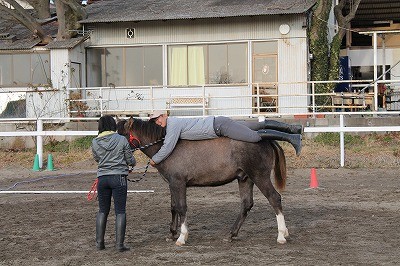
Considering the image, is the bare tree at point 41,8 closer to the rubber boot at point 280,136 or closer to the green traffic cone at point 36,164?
the green traffic cone at point 36,164

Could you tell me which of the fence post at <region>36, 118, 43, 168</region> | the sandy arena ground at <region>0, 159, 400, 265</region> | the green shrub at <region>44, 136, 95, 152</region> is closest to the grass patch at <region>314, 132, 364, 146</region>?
the sandy arena ground at <region>0, 159, 400, 265</region>

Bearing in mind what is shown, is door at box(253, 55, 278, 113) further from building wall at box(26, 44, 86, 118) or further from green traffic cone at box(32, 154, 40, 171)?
green traffic cone at box(32, 154, 40, 171)

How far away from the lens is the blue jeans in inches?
359

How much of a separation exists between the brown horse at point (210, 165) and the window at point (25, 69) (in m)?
20.7

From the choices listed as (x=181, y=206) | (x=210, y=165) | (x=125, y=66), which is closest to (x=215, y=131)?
(x=210, y=165)

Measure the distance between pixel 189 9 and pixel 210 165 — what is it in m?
21.2

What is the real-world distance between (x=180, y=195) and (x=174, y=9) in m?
21.8

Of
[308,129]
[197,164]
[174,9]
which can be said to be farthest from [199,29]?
[197,164]

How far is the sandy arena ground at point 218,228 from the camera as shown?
8594 millimetres

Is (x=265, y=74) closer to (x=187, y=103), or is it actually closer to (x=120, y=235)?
(x=187, y=103)

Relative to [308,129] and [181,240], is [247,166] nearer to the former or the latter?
[181,240]

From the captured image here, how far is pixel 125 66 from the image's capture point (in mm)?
30750

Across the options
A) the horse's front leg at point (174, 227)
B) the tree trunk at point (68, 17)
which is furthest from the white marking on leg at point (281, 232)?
the tree trunk at point (68, 17)

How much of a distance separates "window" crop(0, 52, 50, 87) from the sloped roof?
250 centimetres
